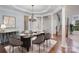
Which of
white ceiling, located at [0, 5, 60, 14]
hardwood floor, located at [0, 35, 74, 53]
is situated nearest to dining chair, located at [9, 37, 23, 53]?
hardwood floor, located at [0, 35, 74, 53]

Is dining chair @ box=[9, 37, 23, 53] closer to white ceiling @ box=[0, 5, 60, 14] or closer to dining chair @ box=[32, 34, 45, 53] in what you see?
dining chair @ box=[32, 34, 45, 53]

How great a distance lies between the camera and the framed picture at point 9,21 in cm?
245

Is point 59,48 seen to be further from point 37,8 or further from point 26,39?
point 37,8

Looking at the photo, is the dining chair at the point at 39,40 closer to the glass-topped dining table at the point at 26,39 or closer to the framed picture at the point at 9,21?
the glass-topped dining table at the point at 26,39

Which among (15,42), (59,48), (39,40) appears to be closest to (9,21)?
(15,42)

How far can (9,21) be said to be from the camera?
2488mm

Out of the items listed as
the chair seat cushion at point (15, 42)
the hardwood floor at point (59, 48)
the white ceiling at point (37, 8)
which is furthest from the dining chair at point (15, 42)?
the white ceiling at point (37, 8)

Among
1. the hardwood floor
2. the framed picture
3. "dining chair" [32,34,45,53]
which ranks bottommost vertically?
the hardwood floor

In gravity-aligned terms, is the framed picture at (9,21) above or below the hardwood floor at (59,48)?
above

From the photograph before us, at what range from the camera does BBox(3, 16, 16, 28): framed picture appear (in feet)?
8.04

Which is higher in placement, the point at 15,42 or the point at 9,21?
the point at 9,21
